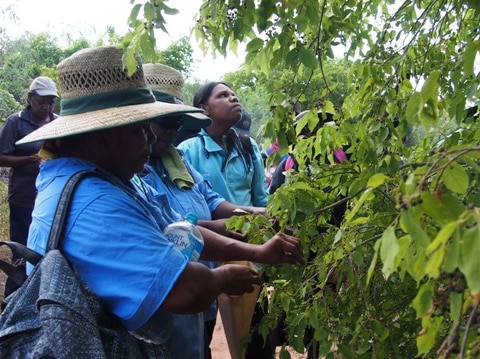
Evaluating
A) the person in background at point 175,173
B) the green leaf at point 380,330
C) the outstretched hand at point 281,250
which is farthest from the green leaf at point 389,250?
the person in background at point 175,173

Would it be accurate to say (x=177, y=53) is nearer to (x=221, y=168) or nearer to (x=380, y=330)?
(x=221, y=168)

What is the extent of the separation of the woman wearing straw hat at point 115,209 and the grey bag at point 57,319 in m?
0.03

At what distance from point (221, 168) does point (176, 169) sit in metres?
0.88

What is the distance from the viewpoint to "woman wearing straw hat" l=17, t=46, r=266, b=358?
138 cm

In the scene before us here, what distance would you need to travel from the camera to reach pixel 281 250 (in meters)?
2.03

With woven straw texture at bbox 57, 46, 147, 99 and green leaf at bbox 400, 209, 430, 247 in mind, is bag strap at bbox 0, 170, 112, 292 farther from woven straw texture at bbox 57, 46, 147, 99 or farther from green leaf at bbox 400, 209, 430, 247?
green leaf at bbox 400, 209, 430, 247

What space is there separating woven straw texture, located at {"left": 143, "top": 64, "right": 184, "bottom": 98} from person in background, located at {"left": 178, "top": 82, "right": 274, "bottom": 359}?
680 millimetres

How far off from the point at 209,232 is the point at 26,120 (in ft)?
10.6

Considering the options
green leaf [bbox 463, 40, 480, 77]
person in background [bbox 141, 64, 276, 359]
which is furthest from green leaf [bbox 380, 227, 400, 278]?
person in background [bbox 141, 64, 276, 359]

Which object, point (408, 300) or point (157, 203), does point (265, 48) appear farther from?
point (408, 300)

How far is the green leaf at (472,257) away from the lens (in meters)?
0.70

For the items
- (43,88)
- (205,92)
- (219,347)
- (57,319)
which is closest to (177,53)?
(43,88)

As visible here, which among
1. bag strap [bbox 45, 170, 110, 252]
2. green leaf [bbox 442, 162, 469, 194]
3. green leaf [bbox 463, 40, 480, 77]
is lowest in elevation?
bag strap [bbox 45, 170, 110, 252]

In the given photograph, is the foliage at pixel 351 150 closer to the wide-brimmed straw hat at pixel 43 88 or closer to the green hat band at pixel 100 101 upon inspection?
the green hat band at pixel 100 101
